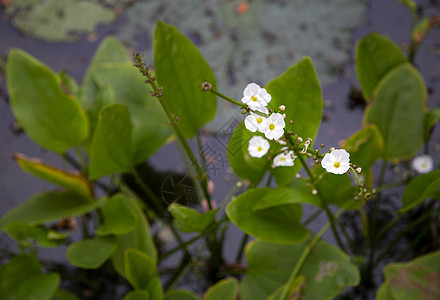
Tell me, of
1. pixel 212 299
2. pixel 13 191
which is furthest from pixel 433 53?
pixel 13 191

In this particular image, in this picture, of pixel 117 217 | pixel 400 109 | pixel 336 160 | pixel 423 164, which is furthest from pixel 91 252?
pixel 423 164

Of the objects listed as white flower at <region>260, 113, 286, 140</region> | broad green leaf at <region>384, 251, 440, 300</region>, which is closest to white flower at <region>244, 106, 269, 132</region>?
white flower at <region>260, 113, 286, 140</region>

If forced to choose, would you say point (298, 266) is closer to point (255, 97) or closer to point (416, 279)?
point (416, 279)

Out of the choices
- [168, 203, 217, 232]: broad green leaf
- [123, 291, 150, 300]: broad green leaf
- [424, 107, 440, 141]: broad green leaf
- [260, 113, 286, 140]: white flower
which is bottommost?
[123, 291, 150, 300]: broad green leaf

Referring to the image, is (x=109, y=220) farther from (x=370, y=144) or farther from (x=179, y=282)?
(x=370, y=144)

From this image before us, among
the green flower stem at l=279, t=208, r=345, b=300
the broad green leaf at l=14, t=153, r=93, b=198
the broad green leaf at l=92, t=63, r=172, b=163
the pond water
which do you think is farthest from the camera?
the pond water

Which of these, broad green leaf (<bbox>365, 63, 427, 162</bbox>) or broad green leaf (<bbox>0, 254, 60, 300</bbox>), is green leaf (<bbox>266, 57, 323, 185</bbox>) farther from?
broad green leaf (<bbox>0, 254, 60, 300</bbox>)

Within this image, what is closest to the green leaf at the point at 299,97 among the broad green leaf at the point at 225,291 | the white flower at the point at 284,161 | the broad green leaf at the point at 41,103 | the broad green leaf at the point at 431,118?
the white flower at the point at 284,161
